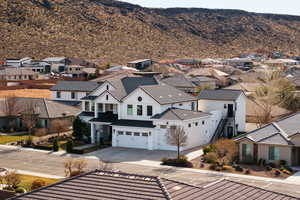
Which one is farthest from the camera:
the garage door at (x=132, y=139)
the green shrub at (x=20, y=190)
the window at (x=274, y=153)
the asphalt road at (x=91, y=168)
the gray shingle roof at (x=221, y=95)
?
the gray shingle roof at (x=221, y=95)

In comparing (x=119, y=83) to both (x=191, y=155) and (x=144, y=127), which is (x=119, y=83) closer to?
(x=144, y=127)

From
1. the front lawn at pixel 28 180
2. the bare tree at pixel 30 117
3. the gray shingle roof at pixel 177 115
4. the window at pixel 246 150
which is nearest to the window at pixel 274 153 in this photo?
the window at pixel 246 150

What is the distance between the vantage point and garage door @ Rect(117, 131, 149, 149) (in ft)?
165

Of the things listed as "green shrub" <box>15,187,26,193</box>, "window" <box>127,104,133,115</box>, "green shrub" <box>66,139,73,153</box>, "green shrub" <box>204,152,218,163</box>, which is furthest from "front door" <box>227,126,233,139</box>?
"green shrub" <box>15,187,26,193</box>

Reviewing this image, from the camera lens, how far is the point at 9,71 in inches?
4358

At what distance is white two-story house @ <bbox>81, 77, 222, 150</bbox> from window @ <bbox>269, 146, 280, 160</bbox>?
8.97 m

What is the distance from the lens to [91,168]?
41.5m

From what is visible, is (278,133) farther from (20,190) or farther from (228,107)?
(20,190)

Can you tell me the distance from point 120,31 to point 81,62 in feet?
147

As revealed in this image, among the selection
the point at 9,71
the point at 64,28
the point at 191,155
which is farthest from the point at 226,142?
the point at 64,28

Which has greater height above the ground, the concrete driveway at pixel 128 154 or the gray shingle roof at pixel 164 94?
the gray shingle roof at pixel 164 94

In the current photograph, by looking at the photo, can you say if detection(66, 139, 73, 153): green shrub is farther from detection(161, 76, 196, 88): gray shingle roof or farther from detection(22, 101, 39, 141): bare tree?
detection(161, 76, 196, 88): gray shingle roof

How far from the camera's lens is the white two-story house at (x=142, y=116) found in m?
49.7

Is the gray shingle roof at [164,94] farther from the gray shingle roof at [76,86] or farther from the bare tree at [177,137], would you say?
the gray shingle roof at [76,86]
